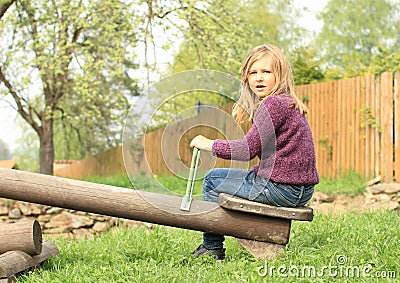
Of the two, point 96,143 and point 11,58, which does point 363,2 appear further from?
point 11,58

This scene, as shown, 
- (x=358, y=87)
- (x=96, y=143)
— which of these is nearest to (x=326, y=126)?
(x=358, y=87)

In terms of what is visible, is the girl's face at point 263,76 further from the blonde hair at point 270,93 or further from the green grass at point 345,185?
the green grass at point 345,185

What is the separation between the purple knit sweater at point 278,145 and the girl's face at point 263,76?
17 cm

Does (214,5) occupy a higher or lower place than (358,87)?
higher

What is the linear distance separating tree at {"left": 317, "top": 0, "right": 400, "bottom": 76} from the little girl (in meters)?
32.5

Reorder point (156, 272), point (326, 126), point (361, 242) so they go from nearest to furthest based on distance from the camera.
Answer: point (156, 272) < point (361, 242) < point (326, 126)

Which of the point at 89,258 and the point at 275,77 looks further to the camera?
the point at 89,258

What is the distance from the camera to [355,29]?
121 feet

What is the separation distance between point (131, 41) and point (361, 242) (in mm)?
9363

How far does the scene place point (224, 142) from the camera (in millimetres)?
4164

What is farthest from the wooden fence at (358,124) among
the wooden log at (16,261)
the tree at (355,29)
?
the tree at (355,29)

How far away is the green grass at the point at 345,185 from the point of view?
411 inches

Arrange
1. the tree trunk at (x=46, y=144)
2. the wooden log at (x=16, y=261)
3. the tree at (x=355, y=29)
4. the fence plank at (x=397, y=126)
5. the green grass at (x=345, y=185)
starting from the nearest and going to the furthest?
1. the wooden log at (x=16, y=261)
2. the fence plank at (x=397, y=126)
3. the green grass at (x=345, y=185)
4. the tree trunk at (x=46, y=144)
5. the tree at (x=355, y=29)

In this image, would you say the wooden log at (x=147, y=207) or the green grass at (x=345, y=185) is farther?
the green grass at (x=345, y=185)
